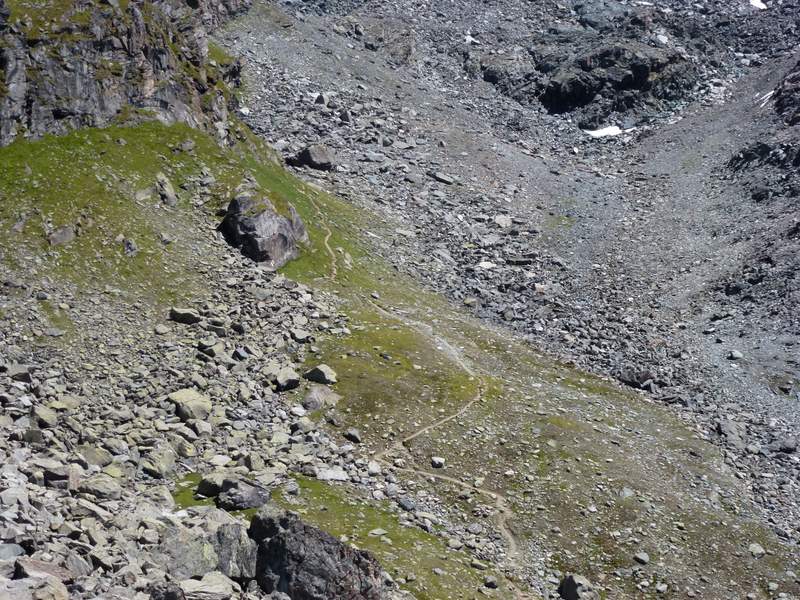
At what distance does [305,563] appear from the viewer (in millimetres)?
25016

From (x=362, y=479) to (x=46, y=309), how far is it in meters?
17.1

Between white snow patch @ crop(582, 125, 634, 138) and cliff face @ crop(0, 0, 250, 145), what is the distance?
2380 inches

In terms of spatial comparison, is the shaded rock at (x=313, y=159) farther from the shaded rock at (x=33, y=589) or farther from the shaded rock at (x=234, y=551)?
the shaded rock at (x=33, y=589)

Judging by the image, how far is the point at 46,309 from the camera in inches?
1519

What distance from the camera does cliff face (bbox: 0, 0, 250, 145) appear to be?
157 feet

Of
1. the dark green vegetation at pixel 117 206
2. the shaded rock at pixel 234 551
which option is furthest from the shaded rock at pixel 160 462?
the dark green vegetation at pixel 117 206

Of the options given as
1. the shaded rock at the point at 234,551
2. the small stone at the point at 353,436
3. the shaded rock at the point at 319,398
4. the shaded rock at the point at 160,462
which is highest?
the shaded rock at the point at 234,551

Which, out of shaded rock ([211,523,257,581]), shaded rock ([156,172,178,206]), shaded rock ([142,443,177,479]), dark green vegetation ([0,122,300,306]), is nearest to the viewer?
shaded rock ([211,523,257,581])

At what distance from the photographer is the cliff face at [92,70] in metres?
47.9

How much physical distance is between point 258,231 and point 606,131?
70.4 m

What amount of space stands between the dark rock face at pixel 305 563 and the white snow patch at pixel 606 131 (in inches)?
3546

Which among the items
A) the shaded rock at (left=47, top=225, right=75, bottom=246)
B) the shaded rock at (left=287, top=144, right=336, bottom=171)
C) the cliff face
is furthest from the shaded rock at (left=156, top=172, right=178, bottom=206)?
the shaded rock at (left=287, top=144, right=336, bottom=171)

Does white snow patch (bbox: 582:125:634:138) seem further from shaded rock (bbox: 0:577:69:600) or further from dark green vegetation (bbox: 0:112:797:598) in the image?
shaded rock (bbox: 0:577:69:600)

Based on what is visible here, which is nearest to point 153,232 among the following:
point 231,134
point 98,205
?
point 98,205
